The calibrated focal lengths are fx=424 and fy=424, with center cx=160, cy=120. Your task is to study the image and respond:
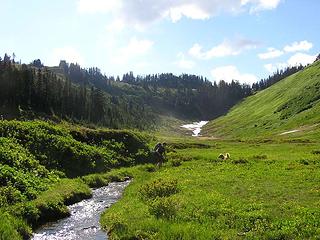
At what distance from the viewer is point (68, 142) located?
62156 millimetres

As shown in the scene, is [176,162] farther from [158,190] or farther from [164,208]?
[164,208]

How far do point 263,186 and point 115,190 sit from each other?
1802 cm

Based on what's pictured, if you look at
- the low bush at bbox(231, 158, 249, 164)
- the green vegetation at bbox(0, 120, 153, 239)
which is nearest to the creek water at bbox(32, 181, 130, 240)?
the green vegetation at bbox(0, 120, 153, 239)

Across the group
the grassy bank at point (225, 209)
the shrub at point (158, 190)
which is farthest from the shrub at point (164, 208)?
the shrub at point (158, 190)

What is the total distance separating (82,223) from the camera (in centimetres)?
3306

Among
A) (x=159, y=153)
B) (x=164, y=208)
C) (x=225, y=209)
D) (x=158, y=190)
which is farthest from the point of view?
(x=159, y=153)

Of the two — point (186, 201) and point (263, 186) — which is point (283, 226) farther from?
point (263, 186)

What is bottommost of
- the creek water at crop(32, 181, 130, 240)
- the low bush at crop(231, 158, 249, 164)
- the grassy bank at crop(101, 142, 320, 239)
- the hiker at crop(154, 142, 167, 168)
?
the creek water at crop(32, 181, 130, 240)

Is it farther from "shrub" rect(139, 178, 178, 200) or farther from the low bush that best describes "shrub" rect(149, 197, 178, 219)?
the low bush

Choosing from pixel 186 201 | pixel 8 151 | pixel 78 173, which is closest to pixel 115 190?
pixel 78 173

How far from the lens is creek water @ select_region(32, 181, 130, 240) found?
95.8 feet

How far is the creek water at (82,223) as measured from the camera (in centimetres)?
2920

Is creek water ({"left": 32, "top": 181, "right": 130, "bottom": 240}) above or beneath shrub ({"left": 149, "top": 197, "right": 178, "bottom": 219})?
beneath

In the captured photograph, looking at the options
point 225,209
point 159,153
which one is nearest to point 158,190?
point 225,209
